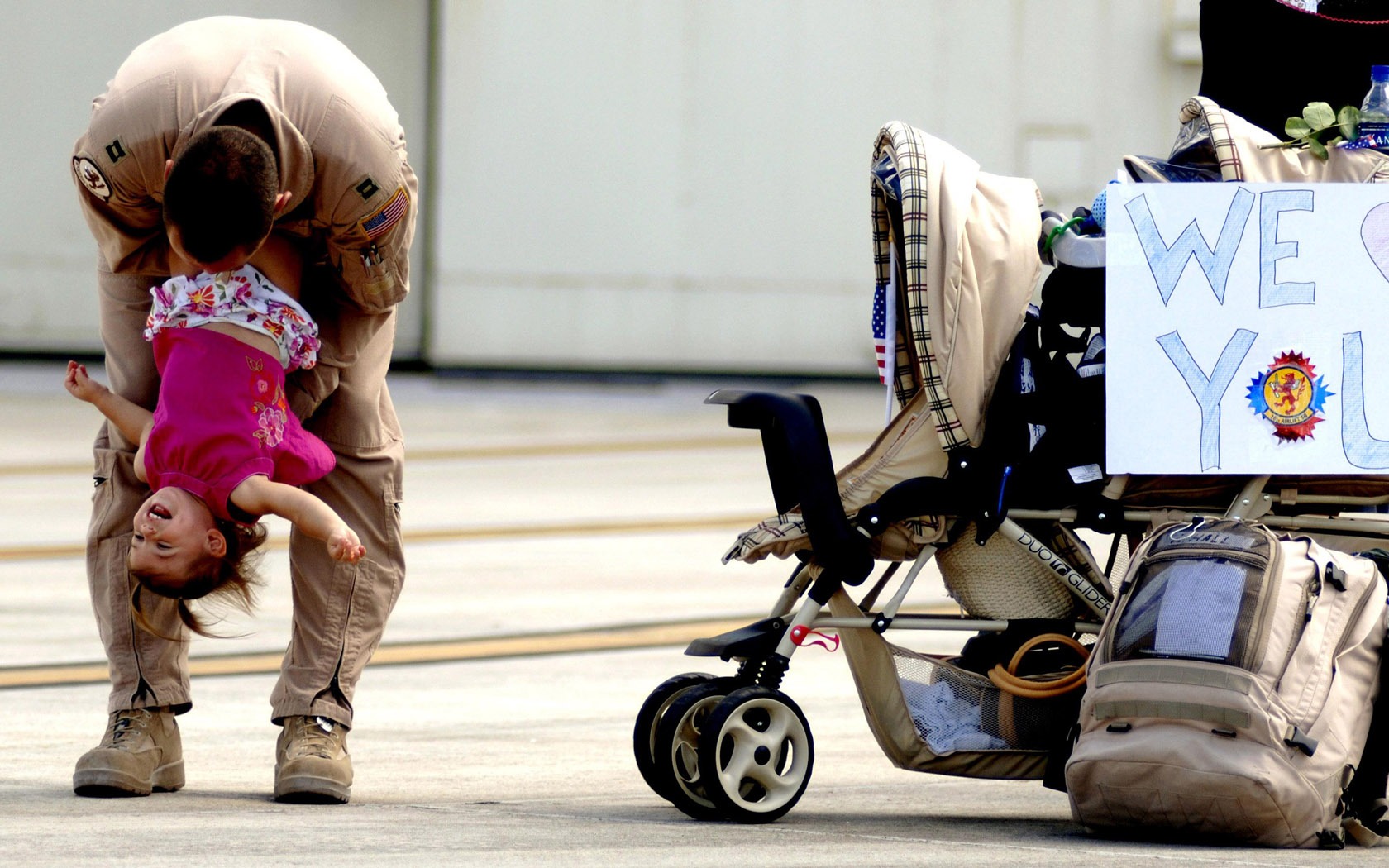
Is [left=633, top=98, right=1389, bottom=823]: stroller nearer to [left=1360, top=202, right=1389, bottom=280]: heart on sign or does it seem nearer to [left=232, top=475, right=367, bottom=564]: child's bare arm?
[left=1360, top=202, right=1389, bottom=280]: heart on sign

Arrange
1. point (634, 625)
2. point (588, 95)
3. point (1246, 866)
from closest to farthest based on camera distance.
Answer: point (1246, 866) < point (634, 625) < point (588, 95)

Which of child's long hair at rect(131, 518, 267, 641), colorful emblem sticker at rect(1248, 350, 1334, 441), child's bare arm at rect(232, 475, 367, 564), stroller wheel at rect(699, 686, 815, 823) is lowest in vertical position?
stroller wheel at rect(699, 686, 815, 823)

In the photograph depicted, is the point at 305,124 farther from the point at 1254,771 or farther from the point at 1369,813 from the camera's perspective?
the point at 1369,813

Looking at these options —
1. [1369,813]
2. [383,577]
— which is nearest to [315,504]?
[383,577]

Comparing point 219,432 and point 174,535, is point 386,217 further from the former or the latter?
point 174,535

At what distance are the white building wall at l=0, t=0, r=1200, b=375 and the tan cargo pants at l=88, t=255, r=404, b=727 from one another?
10991 millimetres

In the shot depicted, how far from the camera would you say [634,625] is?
6867 mm

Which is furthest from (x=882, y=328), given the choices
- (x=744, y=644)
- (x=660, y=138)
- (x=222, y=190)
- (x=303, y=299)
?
(x=660, y=138)

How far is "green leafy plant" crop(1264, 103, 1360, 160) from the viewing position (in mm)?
4234

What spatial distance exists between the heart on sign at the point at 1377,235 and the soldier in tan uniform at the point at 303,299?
187cm

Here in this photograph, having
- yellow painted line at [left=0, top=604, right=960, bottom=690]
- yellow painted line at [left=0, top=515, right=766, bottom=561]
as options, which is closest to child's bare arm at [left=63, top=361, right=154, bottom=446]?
yellow painted line at [left=0, top=604, right=960, bottom=690]

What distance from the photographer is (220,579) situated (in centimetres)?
401

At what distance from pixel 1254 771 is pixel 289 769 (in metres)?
1.87

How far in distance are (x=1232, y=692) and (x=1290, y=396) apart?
0.76 m
